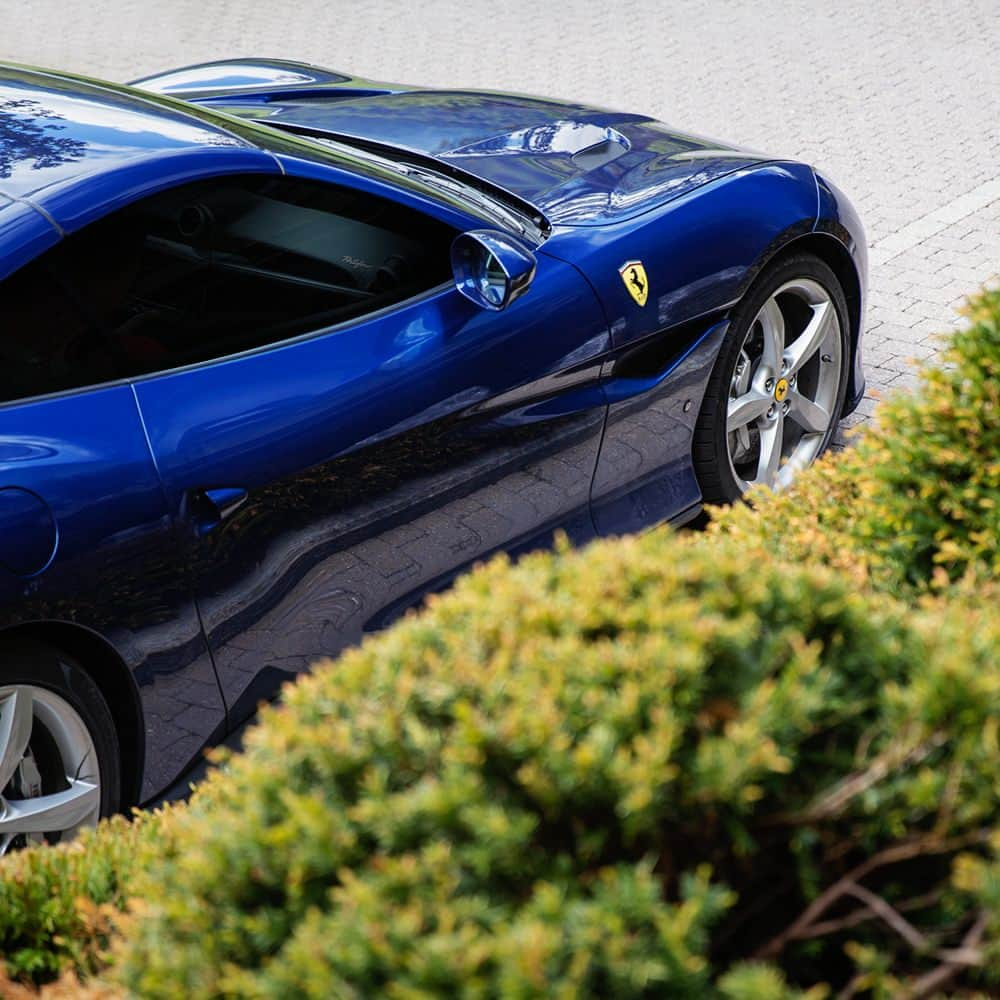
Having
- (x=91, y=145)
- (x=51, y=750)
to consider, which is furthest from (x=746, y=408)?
(x=51, y=750)

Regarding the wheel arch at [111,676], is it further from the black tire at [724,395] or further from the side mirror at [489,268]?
the black tire at [724,395]

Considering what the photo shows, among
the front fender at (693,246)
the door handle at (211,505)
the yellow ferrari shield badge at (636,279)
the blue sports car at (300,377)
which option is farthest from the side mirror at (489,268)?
the door handle at (211,505)

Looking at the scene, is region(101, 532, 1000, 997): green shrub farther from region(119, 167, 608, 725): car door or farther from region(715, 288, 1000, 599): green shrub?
region(119, 167, 608, 725): car door

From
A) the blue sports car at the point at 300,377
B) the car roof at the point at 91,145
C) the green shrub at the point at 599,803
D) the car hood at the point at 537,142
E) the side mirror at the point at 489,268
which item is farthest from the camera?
the car hood at the point at 537,142

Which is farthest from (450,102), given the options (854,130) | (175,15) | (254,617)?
(175,15)

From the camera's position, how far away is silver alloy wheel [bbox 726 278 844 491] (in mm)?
4281

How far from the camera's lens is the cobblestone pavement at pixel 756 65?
6.75 metres

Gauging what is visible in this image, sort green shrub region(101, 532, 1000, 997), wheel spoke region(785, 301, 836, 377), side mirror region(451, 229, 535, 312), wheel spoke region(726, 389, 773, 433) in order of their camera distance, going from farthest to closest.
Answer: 1. wheel spoke region(785, 301, 836, 377)
2. wheel spoke region(726, 389, 773, 433)
3. side mirror region(451, 229, 535, 312)
4. green shrub region(101, 532, 1000, 997)

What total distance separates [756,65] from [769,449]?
241 inches

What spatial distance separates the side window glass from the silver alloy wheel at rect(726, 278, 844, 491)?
1232mm

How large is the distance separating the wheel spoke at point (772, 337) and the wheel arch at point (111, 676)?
90.3 inches

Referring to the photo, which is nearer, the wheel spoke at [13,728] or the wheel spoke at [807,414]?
the wheel spoke at [13,728]

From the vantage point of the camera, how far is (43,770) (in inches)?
111

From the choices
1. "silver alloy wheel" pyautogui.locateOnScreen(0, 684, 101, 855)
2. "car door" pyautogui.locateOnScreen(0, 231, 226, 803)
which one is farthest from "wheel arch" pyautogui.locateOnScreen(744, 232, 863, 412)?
"silver alloy wheel" pyautogui.locateOnScreen(0, 684, 101, 855)
